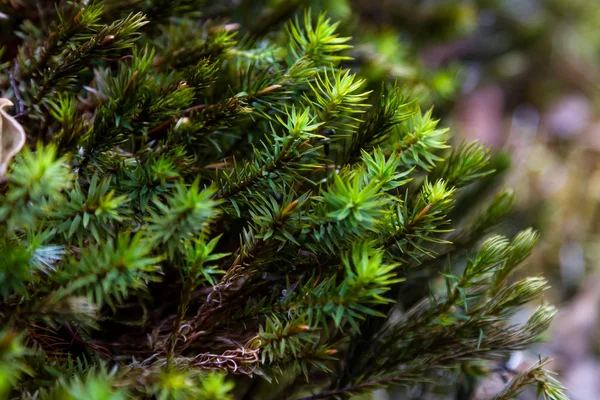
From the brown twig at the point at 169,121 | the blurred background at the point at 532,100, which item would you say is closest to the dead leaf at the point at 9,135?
the brown twig at the point at 169,121

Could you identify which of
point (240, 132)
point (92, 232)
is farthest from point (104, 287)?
point (240, 132)

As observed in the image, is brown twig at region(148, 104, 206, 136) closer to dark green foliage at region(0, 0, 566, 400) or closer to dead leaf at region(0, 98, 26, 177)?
dark green foliage at region(0, 0, 566, 400)

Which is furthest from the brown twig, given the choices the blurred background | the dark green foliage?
the blurred background

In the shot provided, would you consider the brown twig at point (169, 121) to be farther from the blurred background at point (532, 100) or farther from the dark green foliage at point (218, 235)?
the blurred background at point (532, 100)

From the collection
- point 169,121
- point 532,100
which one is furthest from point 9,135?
point 532,100

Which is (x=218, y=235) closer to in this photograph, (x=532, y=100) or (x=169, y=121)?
(x=169, y=121)

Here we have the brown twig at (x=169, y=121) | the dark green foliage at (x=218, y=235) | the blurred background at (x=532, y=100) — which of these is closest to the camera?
the dark green foliage at (x=218, y=235)
